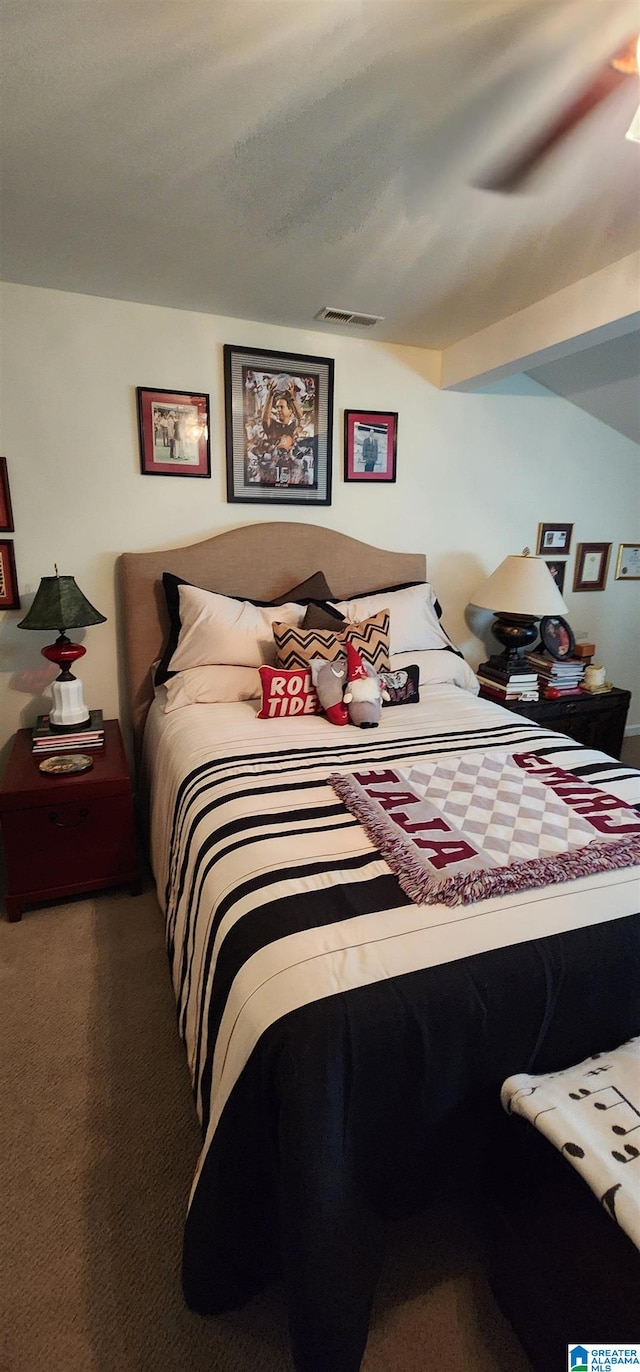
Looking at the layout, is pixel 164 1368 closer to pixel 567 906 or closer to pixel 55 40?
pixel 567 906

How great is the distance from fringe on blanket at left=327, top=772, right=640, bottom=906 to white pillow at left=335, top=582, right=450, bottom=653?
1419mm

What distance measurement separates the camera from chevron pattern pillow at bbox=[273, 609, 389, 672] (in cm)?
234

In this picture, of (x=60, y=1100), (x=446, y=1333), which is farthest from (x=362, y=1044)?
(x=60, y=1100)

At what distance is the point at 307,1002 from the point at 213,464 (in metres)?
2.37

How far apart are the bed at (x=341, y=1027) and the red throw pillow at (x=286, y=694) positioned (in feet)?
2.28

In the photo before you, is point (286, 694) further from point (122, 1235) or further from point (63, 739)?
point (122, 1235)

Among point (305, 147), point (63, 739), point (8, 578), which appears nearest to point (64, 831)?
point (63, 739)

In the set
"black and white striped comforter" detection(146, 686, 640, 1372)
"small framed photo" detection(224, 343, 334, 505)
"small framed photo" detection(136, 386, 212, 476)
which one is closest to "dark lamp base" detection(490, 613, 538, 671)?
"small framed photo" detection(224, 343, 334, 505)

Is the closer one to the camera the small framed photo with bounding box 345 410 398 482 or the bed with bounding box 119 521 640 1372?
the bed with bounding box 119 521 640 1372

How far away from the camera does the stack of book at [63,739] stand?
90.6 inches

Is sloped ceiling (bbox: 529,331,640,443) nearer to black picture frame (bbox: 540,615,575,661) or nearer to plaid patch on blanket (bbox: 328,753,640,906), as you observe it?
black picture frame (bbox: 540,615,575,661)

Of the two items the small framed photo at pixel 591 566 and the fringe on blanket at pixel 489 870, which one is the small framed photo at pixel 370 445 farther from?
the fringe on blanket at pixel 489 870

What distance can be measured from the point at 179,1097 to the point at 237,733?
1007 mm

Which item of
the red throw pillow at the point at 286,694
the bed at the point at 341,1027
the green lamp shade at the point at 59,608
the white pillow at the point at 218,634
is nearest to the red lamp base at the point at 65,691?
the green lamp shade at the point at 59,608
